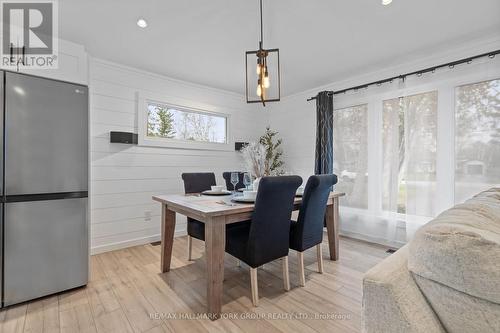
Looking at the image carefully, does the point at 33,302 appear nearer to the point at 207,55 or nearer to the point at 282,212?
the point at 282,212

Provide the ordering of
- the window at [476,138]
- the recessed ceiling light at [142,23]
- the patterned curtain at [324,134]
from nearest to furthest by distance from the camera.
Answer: the recessed ceiling light at [142,23] → the window at [476,138] → the patterned curtain at [324,134]

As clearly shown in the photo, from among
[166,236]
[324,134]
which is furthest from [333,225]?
[166,236]

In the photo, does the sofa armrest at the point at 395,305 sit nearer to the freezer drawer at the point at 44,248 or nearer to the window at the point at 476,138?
the freezer drawer at the point at 44,248

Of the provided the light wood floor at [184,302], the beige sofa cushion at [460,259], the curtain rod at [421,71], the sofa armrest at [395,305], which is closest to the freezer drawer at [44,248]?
the light wood floor at [184,302]

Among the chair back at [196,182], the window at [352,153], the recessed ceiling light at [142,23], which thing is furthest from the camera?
the window at [352,153]

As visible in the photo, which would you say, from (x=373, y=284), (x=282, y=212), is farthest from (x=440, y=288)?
(x=282, y=212)

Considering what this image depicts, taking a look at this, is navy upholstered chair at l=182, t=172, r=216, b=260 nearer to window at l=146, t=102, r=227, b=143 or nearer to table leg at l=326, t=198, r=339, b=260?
window at l=146, t=102, r=227, b=143

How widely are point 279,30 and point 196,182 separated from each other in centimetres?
194

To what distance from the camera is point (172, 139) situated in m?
3.61

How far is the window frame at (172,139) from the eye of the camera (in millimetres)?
3271

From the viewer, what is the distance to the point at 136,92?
10.7ft

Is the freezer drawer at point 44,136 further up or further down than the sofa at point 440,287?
further up

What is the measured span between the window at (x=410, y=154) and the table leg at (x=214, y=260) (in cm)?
251

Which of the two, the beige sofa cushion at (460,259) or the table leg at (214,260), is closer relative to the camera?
the beige sofa cushion at (460,259)
